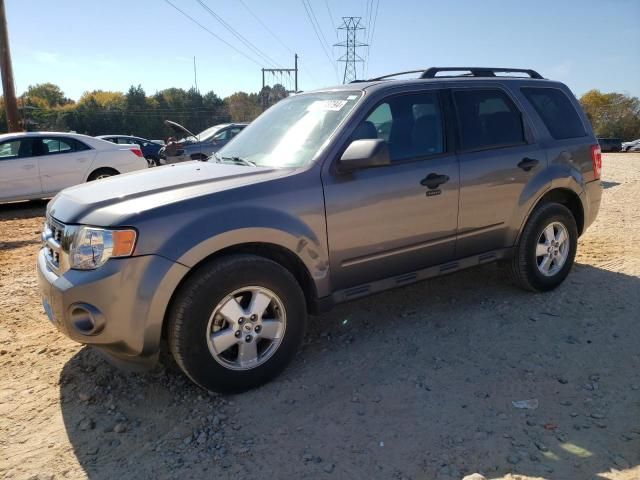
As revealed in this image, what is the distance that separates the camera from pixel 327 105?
3803mm

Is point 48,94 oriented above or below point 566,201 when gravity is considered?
above

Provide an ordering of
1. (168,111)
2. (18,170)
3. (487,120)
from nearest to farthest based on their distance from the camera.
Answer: (487,120)
(18,170)
(168,111)

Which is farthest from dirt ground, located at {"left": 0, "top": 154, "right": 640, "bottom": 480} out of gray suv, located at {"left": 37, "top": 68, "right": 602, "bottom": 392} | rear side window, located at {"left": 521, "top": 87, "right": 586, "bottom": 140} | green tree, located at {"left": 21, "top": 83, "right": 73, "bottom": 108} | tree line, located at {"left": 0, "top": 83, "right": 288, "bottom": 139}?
green tree, located at {"left": 21, "top": 83, "right": 73, "bottom": 108}

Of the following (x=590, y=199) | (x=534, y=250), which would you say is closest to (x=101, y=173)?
(x=534, y=250)

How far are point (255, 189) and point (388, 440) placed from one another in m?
1.61

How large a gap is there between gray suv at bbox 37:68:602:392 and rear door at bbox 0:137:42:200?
7560 millimetres

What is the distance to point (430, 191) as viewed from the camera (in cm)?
373

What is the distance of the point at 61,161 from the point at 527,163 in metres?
9.16

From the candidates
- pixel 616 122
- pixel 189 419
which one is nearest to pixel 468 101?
pixel 189 419

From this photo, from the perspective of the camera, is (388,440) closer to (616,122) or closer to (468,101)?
(468,101)

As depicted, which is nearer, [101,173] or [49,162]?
[49,162]

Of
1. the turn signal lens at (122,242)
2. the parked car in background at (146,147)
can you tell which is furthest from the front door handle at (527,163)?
the parked car in background at (146,147)

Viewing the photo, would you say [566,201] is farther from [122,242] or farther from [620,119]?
[620,119]

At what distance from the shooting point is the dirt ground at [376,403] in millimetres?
2545
